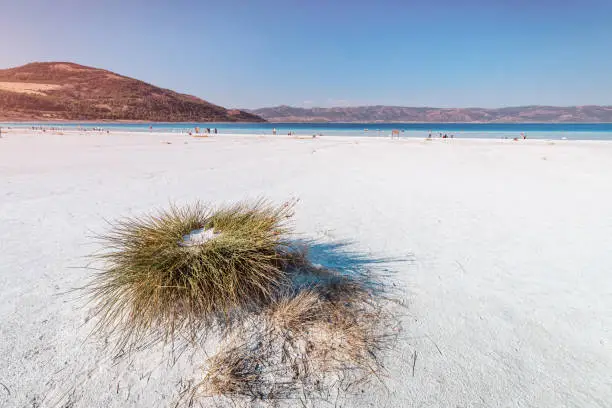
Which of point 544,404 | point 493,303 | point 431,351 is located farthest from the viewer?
point 493,303

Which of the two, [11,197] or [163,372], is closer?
[163,372]

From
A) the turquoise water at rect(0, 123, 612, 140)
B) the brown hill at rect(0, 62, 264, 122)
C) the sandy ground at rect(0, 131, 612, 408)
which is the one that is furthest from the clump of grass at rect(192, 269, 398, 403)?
the brown hill at rect(0, 62, 264, 122)

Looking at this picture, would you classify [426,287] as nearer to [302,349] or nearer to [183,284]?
[302,349]

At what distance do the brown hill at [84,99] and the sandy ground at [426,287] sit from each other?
110 m

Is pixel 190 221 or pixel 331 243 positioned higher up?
pixel 190 221

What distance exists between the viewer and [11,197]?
6.43 metres

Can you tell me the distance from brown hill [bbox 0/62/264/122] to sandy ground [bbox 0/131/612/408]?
110 metres

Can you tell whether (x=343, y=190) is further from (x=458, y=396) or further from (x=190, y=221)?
(x=458, y=396)

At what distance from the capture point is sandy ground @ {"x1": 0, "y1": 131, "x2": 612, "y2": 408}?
1.88 metres

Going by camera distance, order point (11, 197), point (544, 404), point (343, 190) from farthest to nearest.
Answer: point (343, 190)
point (11, 197)
point (544, 404)

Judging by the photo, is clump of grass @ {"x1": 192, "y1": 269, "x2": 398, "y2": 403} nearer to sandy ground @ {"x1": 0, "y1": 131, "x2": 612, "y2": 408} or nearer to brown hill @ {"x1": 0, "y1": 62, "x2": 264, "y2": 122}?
sandy ground @ {"x1": 0, "y1": 131, "x2": 612, "y2": 408}

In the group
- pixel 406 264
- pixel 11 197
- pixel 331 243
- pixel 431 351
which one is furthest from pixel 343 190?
pixel 11 197

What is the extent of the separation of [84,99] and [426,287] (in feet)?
446

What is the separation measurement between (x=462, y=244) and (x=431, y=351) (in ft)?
7.91
